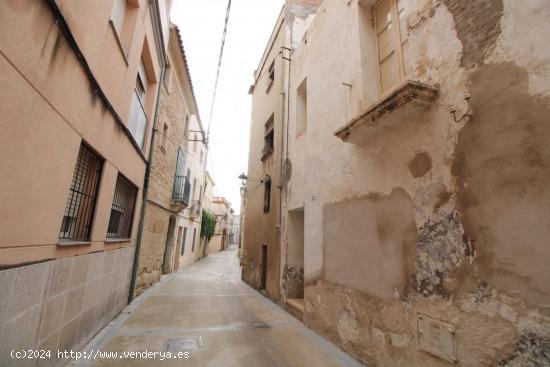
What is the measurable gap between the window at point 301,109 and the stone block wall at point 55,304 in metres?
5.21

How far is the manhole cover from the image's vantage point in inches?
147

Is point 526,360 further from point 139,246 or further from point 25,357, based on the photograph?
point 139,246

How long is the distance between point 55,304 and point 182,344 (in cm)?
189

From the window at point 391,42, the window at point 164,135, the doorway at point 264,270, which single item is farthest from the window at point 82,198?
the doorway at point 264,270

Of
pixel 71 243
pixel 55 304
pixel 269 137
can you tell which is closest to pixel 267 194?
pixel 269 137

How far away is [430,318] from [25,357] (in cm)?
393

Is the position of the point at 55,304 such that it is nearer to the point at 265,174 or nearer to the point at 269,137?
the point at 265,174

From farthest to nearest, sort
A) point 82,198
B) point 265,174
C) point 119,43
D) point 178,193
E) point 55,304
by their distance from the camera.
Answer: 1. point 178,193
2. point 265,174
3. point 119,43
4. point 82,198
5. point 55,304

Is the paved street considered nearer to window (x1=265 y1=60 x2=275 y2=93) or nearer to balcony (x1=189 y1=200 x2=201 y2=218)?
window (x1=265 y1=60 x2=275 y2=93)

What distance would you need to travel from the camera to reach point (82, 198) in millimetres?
3545

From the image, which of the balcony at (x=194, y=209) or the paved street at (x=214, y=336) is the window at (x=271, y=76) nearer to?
the paved street at (x=214, y=336)

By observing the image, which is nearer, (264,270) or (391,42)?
(391,42)

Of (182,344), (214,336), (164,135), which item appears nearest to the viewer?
(182,344)

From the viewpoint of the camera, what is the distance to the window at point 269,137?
30.2 feet
